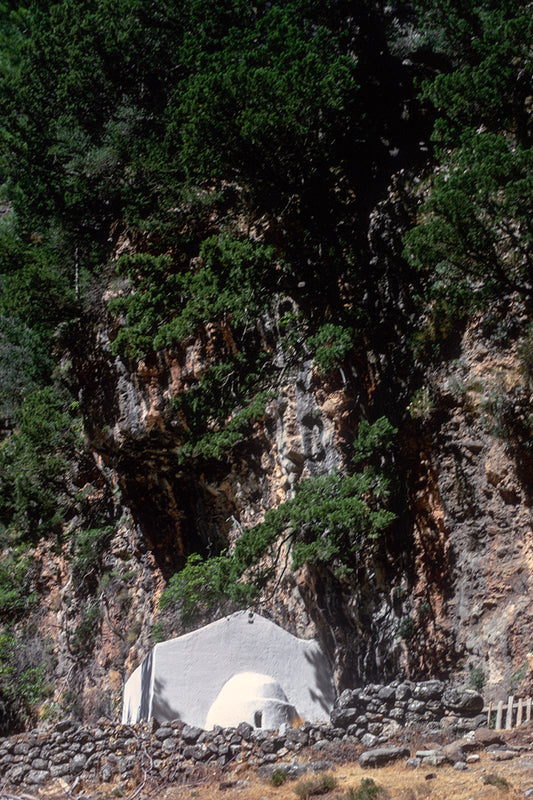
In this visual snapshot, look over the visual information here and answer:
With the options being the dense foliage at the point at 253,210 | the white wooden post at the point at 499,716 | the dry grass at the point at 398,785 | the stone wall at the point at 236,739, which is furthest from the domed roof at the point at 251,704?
the white wooden post at the point at 499,716

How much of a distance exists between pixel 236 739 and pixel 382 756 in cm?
254

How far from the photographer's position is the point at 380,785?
7918 millimetres

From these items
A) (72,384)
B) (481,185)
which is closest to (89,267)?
(72,384)

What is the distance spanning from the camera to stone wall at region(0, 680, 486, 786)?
10078 millimetres

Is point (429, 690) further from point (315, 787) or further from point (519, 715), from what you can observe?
point (315, 787)

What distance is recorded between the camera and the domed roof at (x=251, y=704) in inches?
441

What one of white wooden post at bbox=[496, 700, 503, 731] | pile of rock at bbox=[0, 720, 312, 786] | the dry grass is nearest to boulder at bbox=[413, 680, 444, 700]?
white wooden post at bbox=[496, 700, 503, 731]

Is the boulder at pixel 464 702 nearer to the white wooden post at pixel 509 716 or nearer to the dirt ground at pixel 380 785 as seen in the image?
the white wooden post at pixel 509 716

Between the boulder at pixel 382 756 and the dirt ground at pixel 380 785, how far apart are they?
0.11 meters

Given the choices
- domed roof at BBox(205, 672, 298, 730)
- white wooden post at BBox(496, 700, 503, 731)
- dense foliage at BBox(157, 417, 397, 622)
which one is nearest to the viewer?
white wooden post at BBox(496, 700, 503, 731)

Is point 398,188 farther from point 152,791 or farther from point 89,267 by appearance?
point 152,791

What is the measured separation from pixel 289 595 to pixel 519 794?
25.0 feet

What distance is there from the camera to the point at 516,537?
420 inches

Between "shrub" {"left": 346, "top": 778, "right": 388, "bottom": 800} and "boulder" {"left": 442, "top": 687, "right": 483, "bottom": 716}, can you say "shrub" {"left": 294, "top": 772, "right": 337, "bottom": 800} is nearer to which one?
"shrub" {"left": 346, "top": 778, "right": 388, "bottom": 800}
